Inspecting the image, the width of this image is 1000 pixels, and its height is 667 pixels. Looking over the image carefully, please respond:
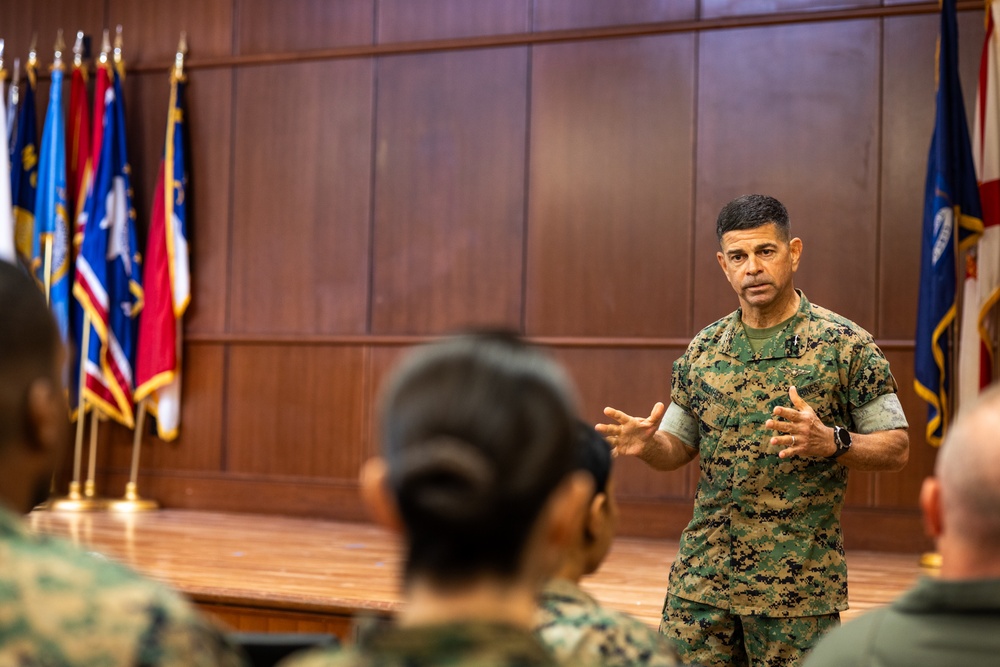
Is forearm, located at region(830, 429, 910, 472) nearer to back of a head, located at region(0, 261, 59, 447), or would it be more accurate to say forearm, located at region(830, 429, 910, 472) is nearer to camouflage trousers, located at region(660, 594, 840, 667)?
camouflage trousers, located at region(660, 594, 840, 667)

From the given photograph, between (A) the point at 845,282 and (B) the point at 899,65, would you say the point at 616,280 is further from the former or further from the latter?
(B) the point at 899,65

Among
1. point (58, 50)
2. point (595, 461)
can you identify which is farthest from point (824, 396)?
point (58, 50)

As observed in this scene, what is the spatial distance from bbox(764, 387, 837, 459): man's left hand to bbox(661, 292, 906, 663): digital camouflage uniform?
164 mm

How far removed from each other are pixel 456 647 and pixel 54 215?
6.98m

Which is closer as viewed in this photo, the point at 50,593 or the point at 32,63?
the point at 50,593

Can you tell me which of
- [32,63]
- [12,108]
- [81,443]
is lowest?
[81,443]

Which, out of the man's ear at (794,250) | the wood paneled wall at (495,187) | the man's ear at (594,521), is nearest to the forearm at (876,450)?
the man's ear at (794,250)

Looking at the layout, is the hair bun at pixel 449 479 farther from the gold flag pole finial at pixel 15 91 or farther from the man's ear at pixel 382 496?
the gold flag pole finial at pixel 15 91

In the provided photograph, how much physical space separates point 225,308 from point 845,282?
3746 millimetres

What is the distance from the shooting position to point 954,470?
1.29 meters

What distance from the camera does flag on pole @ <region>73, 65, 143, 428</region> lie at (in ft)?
23.3

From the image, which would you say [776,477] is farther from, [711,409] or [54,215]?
[54,215]

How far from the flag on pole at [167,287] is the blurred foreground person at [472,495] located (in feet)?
21.2

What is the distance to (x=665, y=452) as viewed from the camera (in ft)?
9.03
